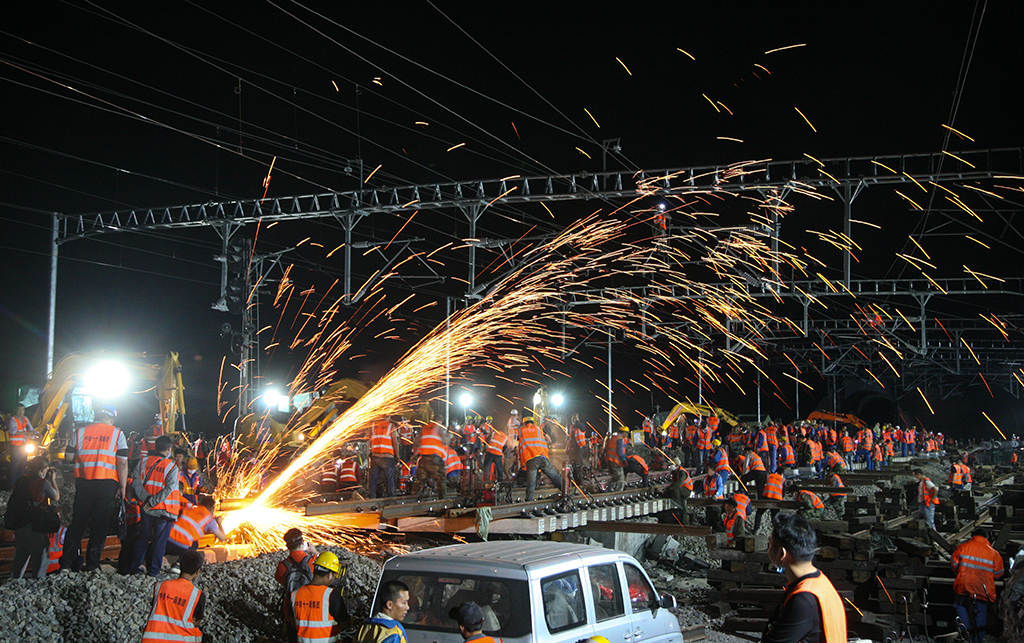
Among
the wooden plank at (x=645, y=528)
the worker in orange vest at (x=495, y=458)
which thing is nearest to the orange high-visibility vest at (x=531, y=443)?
the wooden plank at (x=645, y=528)

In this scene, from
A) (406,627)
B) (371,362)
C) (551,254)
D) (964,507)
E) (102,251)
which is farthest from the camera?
(371,362)

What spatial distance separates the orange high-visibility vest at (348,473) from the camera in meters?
18.6

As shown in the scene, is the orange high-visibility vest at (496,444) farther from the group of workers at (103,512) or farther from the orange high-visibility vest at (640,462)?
the group of workers at (103,512)

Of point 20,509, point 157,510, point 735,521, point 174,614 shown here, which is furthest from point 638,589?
point 735,521

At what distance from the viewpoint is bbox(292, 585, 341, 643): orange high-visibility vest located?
6.93m

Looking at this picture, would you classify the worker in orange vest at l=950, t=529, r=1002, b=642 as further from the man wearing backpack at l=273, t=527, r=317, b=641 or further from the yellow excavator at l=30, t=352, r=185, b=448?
the yellow excavator at l=30, t=352, r=185, b=448

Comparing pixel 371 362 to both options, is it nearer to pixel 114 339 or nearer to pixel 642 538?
pixel 114 339

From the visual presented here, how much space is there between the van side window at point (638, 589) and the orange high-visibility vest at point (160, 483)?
5711 millimetres

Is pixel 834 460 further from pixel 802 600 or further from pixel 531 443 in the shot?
pixel 802 600

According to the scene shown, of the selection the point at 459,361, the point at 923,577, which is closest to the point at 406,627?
the point at 923,577

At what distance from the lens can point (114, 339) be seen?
3170 centimetres

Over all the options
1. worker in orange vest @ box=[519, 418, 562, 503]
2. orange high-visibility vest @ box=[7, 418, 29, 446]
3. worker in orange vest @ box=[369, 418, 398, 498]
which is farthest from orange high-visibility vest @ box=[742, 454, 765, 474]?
orange high-visibility vest @ box=[7, 418, 29, 446]

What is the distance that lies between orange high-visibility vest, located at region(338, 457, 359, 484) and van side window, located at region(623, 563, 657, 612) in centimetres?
1140

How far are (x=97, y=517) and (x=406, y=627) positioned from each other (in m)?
5.90
